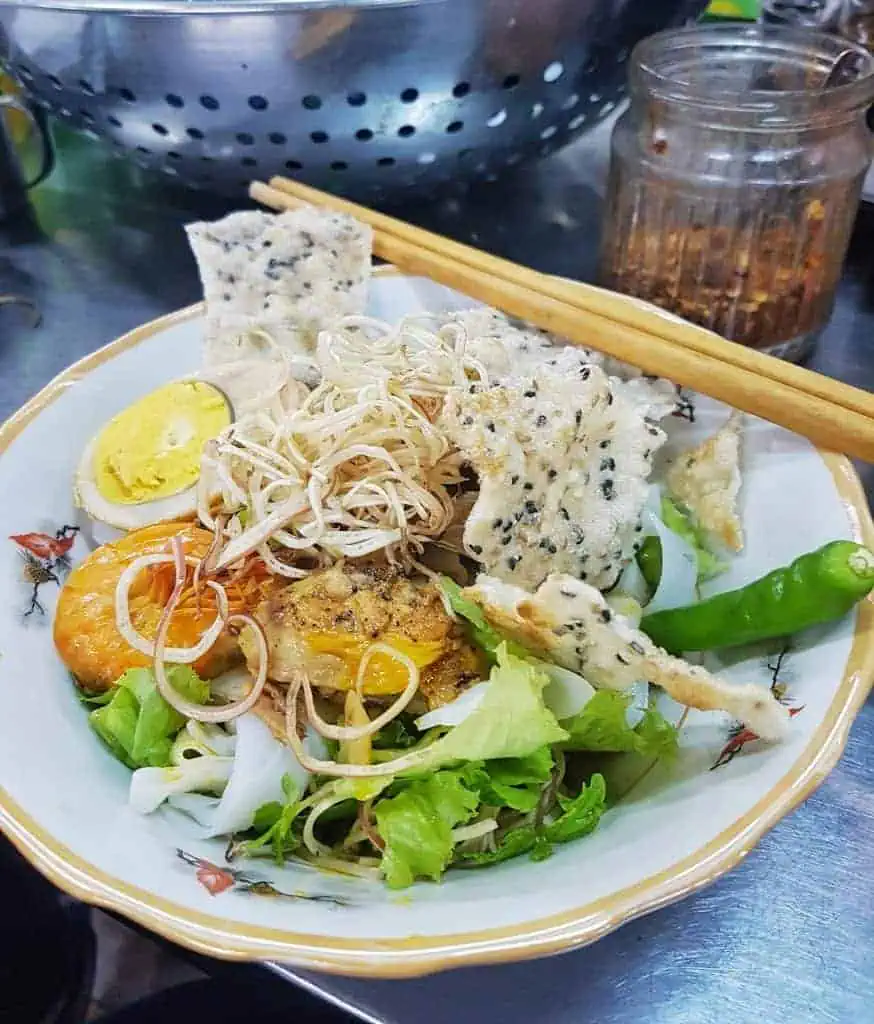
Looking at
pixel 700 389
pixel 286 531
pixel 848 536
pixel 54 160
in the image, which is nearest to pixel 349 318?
pixel 286 531

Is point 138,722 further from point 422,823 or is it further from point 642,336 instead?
point 642,336

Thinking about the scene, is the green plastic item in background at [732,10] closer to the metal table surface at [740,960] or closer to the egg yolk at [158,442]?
the metal table surface at [740,960]

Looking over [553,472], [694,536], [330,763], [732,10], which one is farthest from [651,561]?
[732,10]

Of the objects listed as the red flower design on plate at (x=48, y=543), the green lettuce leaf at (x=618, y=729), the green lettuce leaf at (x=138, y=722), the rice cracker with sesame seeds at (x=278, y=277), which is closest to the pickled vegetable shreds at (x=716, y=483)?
the green lettuce leaf at (x=618, y=729)

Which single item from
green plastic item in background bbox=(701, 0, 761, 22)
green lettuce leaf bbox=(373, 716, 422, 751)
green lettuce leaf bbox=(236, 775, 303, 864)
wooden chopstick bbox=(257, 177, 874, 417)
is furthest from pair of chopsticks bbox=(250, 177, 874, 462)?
green plastic item in background bbox=(701, 0, 761, 22)

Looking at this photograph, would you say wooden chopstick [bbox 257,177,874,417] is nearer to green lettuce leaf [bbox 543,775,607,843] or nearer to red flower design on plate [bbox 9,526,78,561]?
green lettuce leaf [bbox 543,775,607,843]

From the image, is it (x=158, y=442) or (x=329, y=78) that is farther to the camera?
(x=329, y=78)
